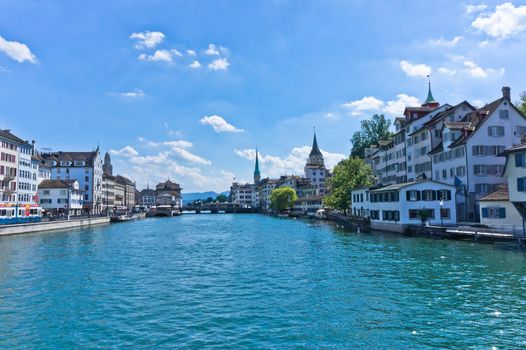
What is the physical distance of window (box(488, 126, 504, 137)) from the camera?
56281 millimetres

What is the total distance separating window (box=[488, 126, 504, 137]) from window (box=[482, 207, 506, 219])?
542 inches

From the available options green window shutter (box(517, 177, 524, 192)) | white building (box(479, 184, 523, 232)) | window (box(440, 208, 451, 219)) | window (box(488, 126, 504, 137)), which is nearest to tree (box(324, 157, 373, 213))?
window (box(440, 208, 451, 219))

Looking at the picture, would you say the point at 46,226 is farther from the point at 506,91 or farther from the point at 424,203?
the point at 506,91

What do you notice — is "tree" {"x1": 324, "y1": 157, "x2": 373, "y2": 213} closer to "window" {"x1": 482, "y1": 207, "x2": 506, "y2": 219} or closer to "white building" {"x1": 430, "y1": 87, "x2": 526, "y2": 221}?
"white building" {"x1": 430, "y1": 87, "x2": 526, "y2": 221}

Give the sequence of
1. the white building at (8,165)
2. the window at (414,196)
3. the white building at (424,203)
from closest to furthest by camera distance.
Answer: the white building at (424,203) < the window at (414,196) < the white building at (8,165)

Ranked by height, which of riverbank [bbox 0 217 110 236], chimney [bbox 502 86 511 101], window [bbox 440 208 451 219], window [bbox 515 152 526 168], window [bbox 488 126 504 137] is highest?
chimney [bbox 502 86 511 101]

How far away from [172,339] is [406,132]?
238 ft

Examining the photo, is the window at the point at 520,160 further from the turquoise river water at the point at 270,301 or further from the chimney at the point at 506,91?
the chimney at the point at 506,91

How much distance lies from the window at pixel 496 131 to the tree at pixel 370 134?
59.7 meters

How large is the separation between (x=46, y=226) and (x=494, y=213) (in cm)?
7046

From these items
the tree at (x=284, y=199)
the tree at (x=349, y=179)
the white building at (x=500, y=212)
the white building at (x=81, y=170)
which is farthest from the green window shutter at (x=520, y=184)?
the white building at (x=81, y=170)

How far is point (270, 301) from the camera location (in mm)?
20875

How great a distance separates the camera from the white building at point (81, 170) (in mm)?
138125

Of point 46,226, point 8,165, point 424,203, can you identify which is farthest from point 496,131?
point 8,165
